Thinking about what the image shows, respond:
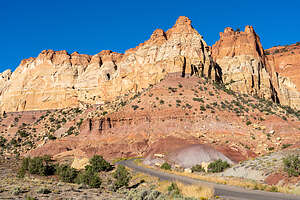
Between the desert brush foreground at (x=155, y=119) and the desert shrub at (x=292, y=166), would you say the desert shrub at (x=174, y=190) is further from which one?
the desert shrub at (x=292, y=166)

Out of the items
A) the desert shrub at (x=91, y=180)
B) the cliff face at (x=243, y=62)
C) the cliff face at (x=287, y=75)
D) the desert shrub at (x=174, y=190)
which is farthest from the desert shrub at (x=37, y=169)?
the cliff face at (x=287, y=75)

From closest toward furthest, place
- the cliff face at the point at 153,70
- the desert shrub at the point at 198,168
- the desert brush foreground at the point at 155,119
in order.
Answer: the desert brush foreground at the point at 155,119
the desert shrub at the point at 198,168
the cliff face at the point at 153,70

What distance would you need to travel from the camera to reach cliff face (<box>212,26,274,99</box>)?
63.4 m

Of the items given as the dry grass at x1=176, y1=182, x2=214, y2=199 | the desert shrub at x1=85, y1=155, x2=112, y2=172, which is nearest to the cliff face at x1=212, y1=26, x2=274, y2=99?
the desert shrub at x1=85, y1=155, x2=112, y2=172

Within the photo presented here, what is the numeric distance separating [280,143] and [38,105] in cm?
6630

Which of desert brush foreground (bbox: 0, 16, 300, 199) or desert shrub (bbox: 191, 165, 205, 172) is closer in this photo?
desert brush foreground (bbox: 0, 16, 300, 199)

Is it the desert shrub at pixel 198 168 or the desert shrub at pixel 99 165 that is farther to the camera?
the desert shrub at pixel 99 165

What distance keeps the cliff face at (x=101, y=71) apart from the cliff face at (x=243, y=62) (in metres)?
5.87

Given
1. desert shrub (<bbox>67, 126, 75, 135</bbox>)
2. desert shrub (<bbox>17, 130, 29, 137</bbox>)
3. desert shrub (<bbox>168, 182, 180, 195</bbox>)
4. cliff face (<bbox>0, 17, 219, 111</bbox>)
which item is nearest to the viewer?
desert shrub (<bbox>168, 182, 180, 195</bbox>)

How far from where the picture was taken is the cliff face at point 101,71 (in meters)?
59.7

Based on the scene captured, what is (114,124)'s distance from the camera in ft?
152

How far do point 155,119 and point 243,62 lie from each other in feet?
110

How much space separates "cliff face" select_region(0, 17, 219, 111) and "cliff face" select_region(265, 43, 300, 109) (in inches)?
901

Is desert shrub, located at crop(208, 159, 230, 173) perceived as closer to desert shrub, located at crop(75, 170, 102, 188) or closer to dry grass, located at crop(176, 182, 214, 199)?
desert shrub, located at crop(75, 170, 102, 188)
